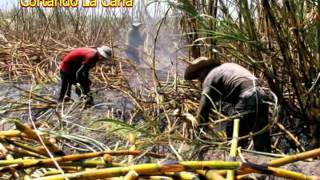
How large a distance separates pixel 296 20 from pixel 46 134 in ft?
8.21

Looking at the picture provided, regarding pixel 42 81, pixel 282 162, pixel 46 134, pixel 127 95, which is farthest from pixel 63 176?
pixel 42 81

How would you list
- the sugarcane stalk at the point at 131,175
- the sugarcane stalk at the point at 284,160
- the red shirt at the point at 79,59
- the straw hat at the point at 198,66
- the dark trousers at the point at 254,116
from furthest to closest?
the red shirt at the point at 79,59 → the straw hat at the point at 198,66 → the dark trousers at the point at 254,116 → the sugarcane stalk at the point at 284,160 → the sugarcane stalk at the point at 131,175

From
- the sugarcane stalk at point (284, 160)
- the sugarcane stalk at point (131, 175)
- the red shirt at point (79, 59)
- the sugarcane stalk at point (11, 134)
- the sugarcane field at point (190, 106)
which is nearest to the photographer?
the sugarcane stalk at point (131, 175)

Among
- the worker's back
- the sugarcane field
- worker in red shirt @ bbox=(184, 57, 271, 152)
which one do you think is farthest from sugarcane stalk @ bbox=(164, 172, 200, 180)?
the worker's back

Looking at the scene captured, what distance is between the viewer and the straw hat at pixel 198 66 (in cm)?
469

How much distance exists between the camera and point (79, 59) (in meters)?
7.00

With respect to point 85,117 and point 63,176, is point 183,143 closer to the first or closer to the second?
point 63,176

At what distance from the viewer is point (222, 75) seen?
14.9ft

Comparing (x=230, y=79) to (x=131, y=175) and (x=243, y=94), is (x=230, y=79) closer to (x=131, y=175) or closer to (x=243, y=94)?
(x=243, y=94)

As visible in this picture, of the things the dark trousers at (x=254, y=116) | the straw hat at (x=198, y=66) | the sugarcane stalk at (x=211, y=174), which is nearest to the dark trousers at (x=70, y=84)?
the straw hat at (x=198, y=66)

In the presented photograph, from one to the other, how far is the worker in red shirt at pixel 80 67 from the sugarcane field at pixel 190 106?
2 centimetres

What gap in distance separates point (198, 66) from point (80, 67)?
8.87 ft

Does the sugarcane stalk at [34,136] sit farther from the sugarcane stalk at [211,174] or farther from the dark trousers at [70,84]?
the dark trousers at [70,84]

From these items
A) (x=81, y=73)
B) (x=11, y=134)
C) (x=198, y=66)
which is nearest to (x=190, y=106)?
(x=198, y=66)
